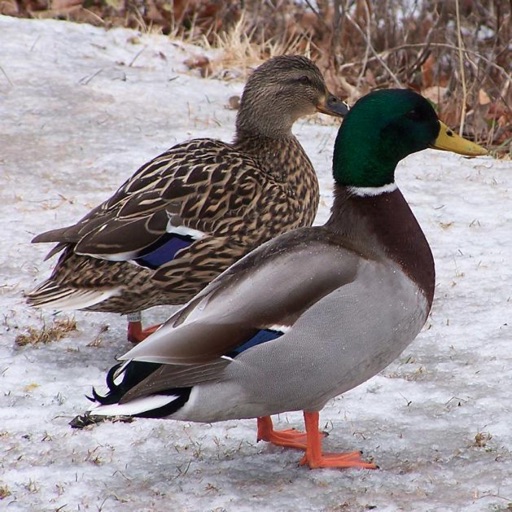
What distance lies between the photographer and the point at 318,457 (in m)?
3.98

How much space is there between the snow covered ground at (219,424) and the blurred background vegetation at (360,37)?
830 millimetres

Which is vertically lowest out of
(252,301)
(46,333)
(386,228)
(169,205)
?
(46,333)

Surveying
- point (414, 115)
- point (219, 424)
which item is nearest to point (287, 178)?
point (414, 115)

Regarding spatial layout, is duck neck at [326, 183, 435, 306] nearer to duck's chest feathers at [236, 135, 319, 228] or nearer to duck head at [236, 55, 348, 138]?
duck's chest feathers at [236, 135, 319, 228]

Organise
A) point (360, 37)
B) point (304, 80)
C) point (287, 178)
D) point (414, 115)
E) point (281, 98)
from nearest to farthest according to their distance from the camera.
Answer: point (414, 115) < point (287, 178) < point (281, 98) < point (304, 80) < point (360, 37)

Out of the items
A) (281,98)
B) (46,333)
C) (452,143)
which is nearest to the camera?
(452,143)

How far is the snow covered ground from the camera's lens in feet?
12.4

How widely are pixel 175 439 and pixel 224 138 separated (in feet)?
12.2

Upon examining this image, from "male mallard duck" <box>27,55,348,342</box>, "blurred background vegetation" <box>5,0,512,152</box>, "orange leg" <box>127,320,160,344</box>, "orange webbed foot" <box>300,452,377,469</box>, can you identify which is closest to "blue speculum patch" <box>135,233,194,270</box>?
"male mallard duck" <box>27,55,348,342</box>

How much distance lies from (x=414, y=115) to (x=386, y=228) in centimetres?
47

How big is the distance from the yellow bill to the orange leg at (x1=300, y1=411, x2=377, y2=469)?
1190 millimetres

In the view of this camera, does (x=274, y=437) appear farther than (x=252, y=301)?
Yes

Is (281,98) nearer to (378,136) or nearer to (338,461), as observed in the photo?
(378,136)

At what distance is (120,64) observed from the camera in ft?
29.2
